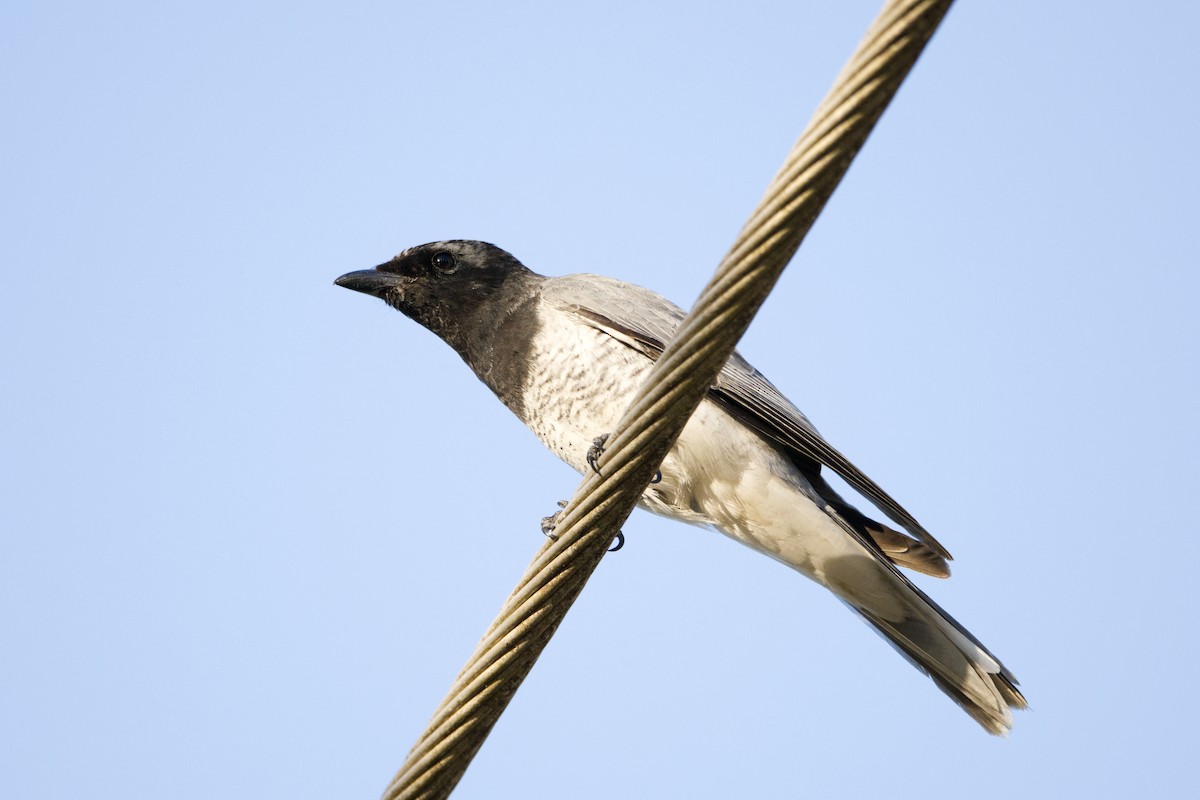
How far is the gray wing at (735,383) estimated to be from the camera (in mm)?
3846

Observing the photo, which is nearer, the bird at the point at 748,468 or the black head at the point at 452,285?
the bird at the point at 748,468

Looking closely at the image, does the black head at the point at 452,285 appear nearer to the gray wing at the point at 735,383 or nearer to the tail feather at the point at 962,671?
the gray wing at the point at 735,383

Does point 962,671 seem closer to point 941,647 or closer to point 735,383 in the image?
point 941,647

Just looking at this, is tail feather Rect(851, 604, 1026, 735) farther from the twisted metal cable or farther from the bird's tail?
the twisted metal cable

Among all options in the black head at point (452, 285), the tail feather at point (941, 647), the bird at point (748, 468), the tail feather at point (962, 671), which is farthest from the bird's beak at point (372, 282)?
the tail feather at point (962, 671)

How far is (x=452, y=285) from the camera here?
16.5ft

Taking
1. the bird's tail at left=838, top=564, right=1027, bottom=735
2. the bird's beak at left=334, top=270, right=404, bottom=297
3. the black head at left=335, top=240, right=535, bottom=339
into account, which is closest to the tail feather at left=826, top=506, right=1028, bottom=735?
the bird's tail at left=838, top=564, right=1027, bottom=735

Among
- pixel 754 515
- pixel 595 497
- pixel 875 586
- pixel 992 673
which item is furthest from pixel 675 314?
pixel 595 497

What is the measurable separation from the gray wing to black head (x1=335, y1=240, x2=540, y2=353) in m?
0.24

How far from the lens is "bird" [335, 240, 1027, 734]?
3.95 meters

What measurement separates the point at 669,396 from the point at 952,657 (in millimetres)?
2253

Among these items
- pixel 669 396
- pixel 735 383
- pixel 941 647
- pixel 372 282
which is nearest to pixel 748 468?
pixel 735 383

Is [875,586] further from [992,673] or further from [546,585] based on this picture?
[546,585]

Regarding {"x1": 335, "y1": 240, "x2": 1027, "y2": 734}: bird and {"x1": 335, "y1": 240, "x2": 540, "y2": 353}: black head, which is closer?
{"x1": 335, "y1": 240, "x2": 1027, "y2": 734}: bird
